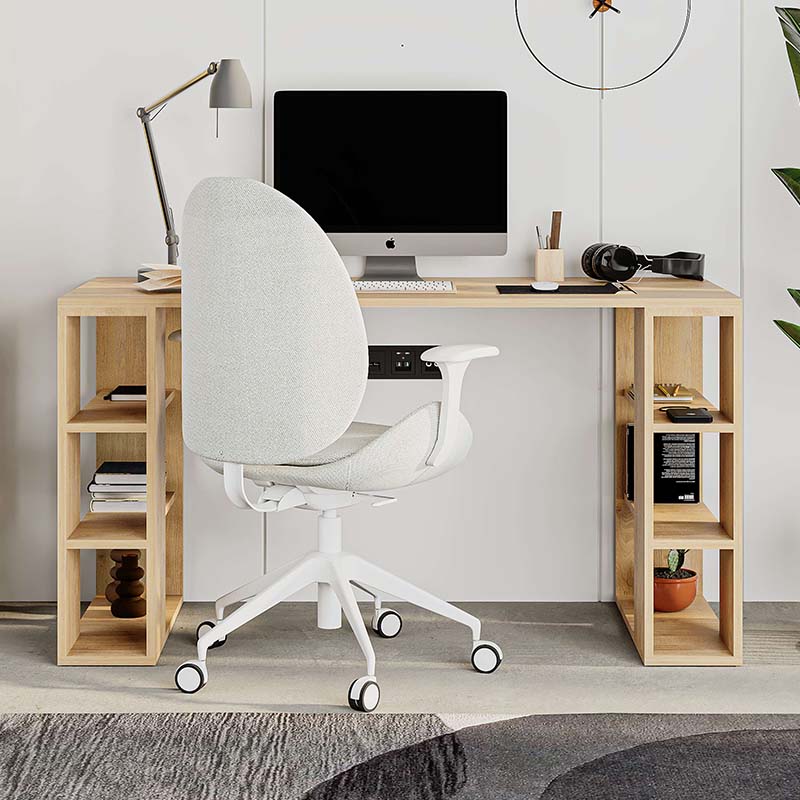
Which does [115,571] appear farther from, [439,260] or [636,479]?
[636,479]

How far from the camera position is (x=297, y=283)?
2.69m

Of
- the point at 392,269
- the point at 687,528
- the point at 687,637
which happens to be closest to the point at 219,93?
the point at 392,269

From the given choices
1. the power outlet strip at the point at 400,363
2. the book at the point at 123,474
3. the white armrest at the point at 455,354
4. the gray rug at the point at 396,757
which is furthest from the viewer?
the power outlet strip at the point at 400,363

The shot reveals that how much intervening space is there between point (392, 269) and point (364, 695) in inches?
49.0

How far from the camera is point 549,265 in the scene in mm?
3471

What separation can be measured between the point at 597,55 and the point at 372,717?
6.33ft

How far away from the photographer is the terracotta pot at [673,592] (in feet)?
11.2

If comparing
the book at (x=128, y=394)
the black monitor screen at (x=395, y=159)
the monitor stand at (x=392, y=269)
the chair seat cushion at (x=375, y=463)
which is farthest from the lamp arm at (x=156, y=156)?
the chair seat cushion at (x=375, y=463)

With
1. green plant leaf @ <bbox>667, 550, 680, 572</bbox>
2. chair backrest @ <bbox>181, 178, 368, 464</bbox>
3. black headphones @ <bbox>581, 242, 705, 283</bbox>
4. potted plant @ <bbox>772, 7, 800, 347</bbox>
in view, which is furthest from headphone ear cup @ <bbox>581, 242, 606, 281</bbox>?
chair backrest @ <bbox>181, 178, 368, 464</bbox>

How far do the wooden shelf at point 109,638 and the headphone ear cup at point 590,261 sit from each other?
1.49 m

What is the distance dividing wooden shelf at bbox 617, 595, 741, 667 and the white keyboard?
1.06m

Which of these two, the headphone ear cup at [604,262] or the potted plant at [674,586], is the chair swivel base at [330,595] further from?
the headphone ear cup at [604,262]

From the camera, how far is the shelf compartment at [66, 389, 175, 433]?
10.1ft

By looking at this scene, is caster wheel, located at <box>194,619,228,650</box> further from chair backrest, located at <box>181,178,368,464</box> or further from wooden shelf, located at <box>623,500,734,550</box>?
wooden shelf, located at <box>623,500,734,550</box>
